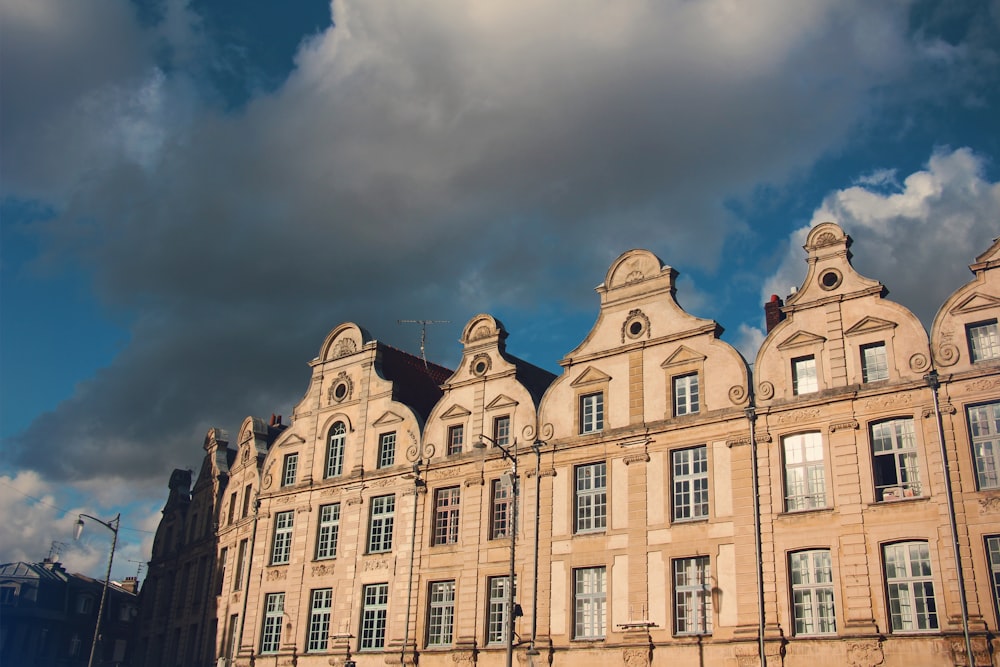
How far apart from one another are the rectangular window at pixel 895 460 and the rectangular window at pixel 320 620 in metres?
20.0

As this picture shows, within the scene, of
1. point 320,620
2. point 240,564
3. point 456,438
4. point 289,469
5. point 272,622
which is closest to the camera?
point 456,438

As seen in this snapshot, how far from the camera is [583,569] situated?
29.8 meters

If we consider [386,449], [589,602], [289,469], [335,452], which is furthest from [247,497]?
[589,602]

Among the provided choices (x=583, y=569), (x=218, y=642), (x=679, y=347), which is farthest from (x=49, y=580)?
(x=679, y=347)

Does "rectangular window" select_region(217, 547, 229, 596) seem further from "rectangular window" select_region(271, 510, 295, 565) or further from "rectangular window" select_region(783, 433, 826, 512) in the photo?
"rectangular window" select_region(783, 433, 826, 512)

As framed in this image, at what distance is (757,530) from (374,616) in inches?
571

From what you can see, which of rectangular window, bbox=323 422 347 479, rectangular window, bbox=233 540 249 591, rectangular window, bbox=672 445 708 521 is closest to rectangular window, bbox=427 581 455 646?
rectangular window, bbox=323 422 347 479

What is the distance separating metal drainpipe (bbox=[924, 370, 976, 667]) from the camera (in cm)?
2239

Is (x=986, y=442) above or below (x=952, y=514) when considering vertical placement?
above

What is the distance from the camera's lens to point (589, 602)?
1156 inches

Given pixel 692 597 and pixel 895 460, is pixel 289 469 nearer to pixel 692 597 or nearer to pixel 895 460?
pixel 692 597

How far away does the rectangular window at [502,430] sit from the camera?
109 feet

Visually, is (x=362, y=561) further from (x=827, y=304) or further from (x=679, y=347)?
(x=827, y=304)

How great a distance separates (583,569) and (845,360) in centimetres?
993
